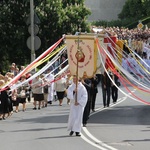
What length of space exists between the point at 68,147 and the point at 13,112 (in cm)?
1033

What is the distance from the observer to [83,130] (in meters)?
20.7

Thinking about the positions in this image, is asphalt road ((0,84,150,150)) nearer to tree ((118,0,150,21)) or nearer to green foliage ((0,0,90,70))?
green foliage ((0,0,90,70))

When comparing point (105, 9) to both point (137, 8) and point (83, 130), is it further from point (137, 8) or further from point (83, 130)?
point (83, 130)

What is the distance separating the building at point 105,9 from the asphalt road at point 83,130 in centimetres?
5896

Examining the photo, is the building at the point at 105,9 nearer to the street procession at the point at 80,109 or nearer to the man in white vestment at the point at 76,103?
the street procession at the point at 80,109

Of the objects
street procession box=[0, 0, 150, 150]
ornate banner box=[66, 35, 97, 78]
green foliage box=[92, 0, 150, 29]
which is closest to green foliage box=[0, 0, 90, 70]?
street procession box=[0, 0, 150, 150]

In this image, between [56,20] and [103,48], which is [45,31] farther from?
[103,48]

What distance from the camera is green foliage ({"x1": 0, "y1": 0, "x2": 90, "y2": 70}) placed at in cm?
3881

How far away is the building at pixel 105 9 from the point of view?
286 ft

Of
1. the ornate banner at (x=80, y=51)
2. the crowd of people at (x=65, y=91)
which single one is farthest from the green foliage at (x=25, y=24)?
the ornate banner at (x=80, y=51)

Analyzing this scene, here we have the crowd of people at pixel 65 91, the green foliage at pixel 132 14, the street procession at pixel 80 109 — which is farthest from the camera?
the green foliage at pixel 132 14

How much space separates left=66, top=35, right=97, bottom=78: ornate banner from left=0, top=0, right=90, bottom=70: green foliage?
17716 millimetres

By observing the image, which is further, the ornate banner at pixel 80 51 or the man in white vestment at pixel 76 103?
the ornate banner at pixel 80 51

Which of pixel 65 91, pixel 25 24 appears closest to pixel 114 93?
pixel 65 91
